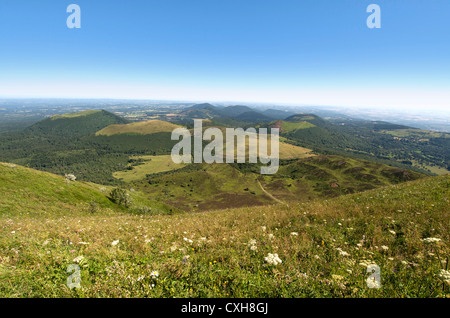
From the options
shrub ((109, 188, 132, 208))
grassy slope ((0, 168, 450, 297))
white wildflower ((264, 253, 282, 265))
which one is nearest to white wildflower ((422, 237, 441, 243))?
grassy slope ((0, 168, 450, 297))

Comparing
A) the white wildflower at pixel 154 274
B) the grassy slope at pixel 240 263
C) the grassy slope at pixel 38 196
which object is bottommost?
the grassy slope at pixel 38 196

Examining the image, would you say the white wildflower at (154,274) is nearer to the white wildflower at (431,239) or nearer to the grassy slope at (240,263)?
the grassy slope at (240,263)

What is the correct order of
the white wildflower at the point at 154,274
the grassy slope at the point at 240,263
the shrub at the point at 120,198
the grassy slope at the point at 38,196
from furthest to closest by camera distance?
the shrub at the point at 120,198 → the grassy slope at the point at 38,196 → the white wildflower at the point at 154,274 → the grassy slope at the point at 240,263

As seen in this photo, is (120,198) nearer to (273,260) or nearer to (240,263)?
(240,263)

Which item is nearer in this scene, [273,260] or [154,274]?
[154,274]

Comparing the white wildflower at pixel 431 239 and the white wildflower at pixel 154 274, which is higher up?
the white wildflower at pixel 154 274

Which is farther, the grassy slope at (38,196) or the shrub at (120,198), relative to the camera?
the shrub at (120,198)

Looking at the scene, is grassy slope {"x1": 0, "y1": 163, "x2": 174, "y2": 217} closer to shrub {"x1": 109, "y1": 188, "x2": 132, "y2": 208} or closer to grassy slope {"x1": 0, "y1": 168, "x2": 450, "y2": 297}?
shrub {"x1": 109, "y1": 188, "x2": 132, "y2": 208}

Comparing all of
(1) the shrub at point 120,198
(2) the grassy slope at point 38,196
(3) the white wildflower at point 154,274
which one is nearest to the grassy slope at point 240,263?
(3) the white wildflower at point 154,274

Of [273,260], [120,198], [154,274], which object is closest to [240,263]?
[273,260]

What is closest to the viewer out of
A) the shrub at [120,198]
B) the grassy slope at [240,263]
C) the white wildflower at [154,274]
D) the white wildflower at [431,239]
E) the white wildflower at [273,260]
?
the grassy slope at [240,263]

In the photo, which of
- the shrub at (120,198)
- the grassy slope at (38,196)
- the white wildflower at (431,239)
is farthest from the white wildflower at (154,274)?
the shrub at (120,198)

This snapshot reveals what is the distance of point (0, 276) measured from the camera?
14.6ft
